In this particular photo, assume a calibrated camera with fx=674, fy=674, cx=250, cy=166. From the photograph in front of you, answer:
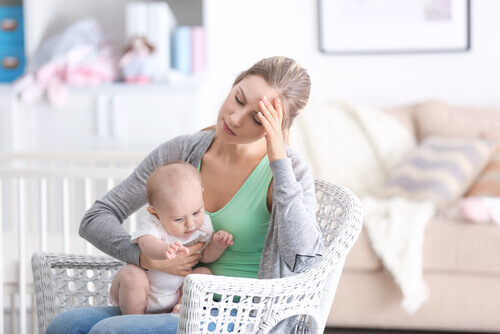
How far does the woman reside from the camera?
48.6 inches

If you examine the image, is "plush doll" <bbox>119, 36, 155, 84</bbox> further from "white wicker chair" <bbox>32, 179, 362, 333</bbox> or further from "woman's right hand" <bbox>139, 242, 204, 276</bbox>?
"woman's right hand" <bbox>139, 242, 204, 276</bbox>

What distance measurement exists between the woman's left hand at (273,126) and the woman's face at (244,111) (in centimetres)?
3

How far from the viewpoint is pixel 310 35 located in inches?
132

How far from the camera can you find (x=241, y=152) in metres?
1.43

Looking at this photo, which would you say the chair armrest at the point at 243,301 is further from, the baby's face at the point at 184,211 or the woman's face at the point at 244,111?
the woman's face at the point at 244,111

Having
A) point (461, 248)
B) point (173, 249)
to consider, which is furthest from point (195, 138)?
point (461, 248)

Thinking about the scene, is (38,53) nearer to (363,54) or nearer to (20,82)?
(20,82)

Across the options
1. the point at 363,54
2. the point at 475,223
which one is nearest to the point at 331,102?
the point at 363,54

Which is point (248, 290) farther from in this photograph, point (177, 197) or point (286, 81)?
point (286, 81)

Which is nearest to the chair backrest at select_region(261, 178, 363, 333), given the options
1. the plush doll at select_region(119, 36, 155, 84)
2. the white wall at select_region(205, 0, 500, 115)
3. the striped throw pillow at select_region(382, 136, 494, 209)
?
the striped throw pillow at select_region(382, 136, 494, 209)

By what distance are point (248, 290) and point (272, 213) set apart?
21 cm

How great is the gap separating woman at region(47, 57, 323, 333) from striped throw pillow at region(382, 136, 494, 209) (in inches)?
56.5

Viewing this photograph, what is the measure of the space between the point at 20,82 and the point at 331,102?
140 cm

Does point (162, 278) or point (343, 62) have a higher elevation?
point (343, 62)
